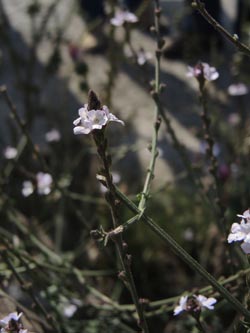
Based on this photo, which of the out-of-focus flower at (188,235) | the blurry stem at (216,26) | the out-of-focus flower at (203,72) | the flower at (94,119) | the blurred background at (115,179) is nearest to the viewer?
the flower at (94,119)

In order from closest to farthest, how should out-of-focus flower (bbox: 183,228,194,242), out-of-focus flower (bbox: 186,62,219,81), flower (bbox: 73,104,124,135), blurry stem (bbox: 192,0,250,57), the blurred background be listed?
1. flower (bbox: 73,104,124,135)
2. blurry stem (bbox: 192,0,250,57)
3. out-of-focus flower (bbox: 186,62,219,81)
4. the blurred background
5. out-of-focus flower (bbox: 183,228,194,242)

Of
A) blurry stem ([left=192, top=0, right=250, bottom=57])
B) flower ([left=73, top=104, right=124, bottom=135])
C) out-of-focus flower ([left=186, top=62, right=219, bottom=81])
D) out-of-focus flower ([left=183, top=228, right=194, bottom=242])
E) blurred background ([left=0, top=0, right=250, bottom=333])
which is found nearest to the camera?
flower ([left=73, top=104, right=124, bottom=135])

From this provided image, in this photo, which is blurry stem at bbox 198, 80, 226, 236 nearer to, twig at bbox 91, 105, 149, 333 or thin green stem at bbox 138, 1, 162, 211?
thin green stem at bbox 138, 1, 162, 211

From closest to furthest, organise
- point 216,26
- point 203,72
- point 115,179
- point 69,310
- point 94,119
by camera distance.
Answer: point 94,119 → point 216,26 → point 203,72 → point 69,310 → point 115,179

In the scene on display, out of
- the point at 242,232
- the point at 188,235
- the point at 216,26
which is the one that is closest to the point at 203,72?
the point at 216,26

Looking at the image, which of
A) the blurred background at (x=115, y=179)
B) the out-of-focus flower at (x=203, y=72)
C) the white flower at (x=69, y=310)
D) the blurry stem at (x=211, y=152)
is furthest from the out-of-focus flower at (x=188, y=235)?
the out-of-focus flower at (x=203, y=72)

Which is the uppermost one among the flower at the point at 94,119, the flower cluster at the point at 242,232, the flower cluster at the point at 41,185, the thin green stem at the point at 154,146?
the flower cluster at the point at 41,185

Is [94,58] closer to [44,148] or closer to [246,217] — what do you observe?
[44,148]

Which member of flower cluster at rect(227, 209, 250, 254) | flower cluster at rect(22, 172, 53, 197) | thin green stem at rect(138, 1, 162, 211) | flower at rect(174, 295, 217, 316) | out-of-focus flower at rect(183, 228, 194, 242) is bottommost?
flower at rect(174, 295, 217, 316)

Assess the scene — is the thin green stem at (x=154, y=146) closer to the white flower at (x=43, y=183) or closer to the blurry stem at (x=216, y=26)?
the blurry stem at (x=216, y=26)

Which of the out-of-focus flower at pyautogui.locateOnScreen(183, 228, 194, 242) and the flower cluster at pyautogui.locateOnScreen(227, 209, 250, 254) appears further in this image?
the out-of-focus flower at pyautogui.locateOnScreen(183, 228, 194, 242)

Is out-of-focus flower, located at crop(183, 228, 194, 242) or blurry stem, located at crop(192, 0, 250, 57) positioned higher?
out-of-focus flower, located at crop(183, 228, 194, 242)

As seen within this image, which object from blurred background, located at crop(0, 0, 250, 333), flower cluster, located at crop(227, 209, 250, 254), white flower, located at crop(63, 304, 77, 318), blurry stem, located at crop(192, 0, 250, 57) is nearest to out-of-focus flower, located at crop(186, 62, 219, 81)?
blurred background, located at crop(0, 0, 250, 333)

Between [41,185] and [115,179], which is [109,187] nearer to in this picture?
[41,185]
